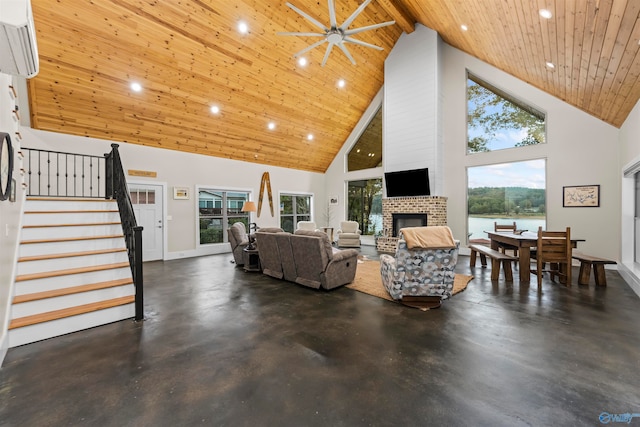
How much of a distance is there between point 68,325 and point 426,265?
415 centimetres

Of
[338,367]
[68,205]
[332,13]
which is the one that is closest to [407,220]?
[332,13]

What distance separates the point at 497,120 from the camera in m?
7.21

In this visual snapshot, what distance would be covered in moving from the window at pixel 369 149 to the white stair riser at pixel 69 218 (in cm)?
799

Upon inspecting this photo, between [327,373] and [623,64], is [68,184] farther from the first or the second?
[623,64]

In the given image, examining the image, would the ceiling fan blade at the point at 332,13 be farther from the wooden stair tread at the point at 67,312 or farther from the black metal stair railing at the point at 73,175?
the wooden stair tread at the point at 67,312

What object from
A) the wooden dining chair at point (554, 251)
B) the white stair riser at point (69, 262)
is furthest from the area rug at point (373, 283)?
the white stair riser at point (69, 262)

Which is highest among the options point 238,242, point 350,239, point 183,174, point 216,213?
point 183,174

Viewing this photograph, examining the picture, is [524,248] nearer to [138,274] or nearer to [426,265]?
[426,265]

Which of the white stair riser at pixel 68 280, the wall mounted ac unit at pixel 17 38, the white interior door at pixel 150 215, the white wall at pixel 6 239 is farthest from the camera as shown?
the white interior door at pixel 150 215

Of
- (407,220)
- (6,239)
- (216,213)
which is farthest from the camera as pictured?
(216,213)

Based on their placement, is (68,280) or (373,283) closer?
(68,280)

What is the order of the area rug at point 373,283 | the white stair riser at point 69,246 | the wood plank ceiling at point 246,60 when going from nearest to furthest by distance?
1. the white stair riser at point 69,246
2. the wood plank ceiling at point 246,60
3. the area rug at point 373,283

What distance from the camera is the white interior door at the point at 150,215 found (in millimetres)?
6840

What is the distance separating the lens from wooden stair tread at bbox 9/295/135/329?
8.63ft
